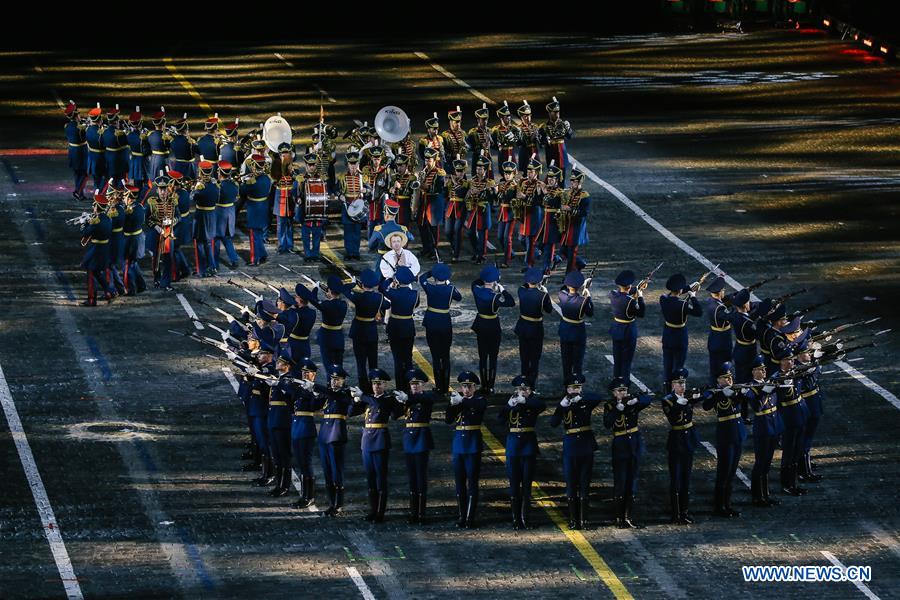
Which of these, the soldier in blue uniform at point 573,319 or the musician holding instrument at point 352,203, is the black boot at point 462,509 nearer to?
the soldier in blue uniform at point 573,319

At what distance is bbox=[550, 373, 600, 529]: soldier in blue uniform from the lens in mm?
30406

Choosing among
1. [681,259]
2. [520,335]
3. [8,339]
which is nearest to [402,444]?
[520,335]

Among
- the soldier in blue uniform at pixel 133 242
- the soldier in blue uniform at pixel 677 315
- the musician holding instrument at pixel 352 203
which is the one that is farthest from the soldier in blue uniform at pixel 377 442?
the musician holding instrument at pixel 352 203

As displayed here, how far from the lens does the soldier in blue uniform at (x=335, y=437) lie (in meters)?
30.8

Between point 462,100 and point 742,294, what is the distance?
2698 centimetres

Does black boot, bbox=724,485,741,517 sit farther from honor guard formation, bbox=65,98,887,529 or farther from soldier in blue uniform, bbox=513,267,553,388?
soldier in blue uniform, bbox=513,267,553,388

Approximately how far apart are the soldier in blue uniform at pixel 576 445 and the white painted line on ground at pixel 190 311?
11.4 m

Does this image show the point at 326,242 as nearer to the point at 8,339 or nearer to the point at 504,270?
the point at 504,270

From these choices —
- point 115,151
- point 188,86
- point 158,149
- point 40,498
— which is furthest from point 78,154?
point 40,498

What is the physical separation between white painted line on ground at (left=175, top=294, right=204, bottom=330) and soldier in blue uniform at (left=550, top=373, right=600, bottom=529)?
11.4m

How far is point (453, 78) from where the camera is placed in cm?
6525

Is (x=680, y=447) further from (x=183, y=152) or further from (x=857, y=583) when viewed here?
(x=183, y=152)

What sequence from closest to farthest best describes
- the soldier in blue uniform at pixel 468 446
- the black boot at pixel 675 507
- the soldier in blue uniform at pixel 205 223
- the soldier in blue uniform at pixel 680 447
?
the soldier in blue uniform at pixel 468 446 < the soldier in blue uniform at pixel 680 447 < the black boot at pixel 675 507 < the soldier in blue uniform at pixel 205 223

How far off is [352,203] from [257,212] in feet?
6.95
